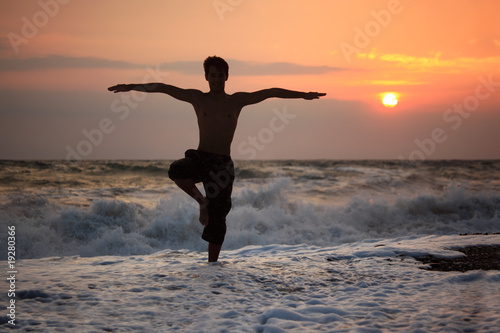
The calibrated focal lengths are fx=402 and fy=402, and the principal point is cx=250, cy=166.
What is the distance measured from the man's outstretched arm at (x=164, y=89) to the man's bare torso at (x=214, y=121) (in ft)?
0.34

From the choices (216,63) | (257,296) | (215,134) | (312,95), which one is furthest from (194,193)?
(312,95)

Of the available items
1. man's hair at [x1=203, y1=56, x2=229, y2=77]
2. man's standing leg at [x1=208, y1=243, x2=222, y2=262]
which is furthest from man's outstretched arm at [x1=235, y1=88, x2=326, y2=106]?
man's standing leg at [x1=208, y1=243, x2=222, y2=262]

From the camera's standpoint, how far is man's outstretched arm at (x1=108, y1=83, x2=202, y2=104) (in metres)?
4.58

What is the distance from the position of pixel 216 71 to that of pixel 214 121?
1.91 feet

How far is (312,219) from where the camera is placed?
11.9 metres

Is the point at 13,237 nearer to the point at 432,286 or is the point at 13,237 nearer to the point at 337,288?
the point at 337,288

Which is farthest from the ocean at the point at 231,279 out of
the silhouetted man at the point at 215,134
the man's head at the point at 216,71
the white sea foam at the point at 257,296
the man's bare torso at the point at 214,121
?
the man's head at the point at 216,71

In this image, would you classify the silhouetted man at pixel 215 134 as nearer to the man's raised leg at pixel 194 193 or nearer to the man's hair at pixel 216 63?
the man's hair at pixel 216 63

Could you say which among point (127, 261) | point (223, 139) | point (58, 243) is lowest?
point (58, 243)

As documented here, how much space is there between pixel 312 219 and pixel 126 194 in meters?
7.47

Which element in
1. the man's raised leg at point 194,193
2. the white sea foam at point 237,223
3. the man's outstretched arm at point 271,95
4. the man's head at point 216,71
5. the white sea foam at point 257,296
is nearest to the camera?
the white sea foam at point 257,296

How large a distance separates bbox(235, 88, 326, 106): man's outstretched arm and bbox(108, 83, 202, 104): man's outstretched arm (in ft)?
1.81

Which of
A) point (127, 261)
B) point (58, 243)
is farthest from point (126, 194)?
point (127, 261)

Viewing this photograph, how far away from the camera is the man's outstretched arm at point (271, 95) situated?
4.83 metres
